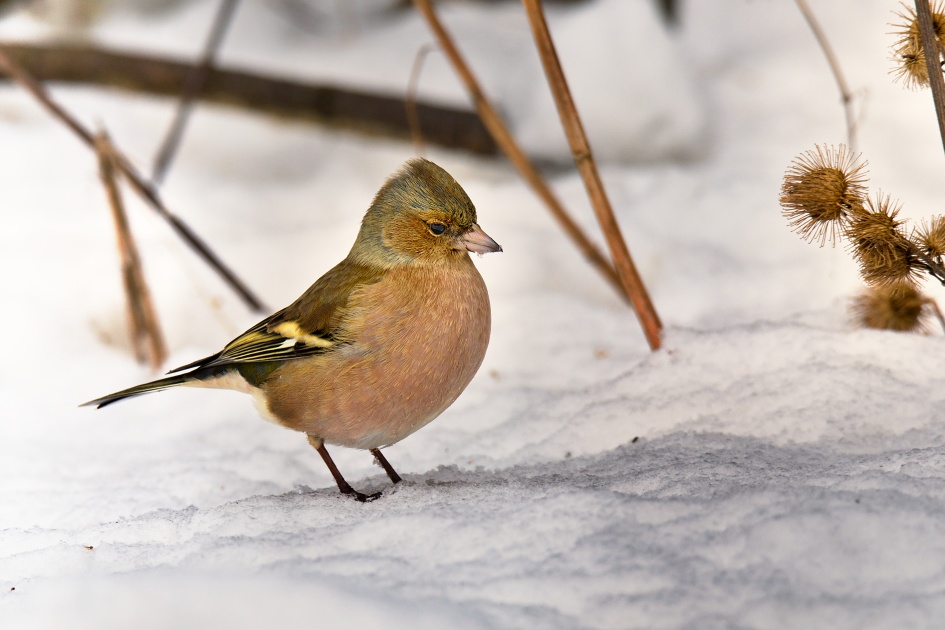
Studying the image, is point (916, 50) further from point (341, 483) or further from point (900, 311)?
point (341, 483)

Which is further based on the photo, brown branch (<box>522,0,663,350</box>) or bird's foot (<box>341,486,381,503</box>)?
brown branch (<box>522,0,663,350</box>)

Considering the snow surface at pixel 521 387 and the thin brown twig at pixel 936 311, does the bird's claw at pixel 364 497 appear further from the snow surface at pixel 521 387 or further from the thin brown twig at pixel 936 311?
the thin brown twig at pixel 936 311

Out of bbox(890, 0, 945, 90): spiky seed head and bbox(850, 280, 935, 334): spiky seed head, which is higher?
bbox(890, 0, 945, 90): spiky seed head

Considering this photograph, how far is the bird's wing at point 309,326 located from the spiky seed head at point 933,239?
1177 mm

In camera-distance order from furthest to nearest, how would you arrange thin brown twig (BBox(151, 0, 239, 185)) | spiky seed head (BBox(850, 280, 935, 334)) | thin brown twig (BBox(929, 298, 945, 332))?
thin brown twig (BBox(151, 0, 239, 185))
spiky seed head (BBox(850, 280, 935, 334))
thin brown twig (BBox(929, 298, 945, 332))

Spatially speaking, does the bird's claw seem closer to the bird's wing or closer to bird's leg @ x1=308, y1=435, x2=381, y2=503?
bird's leg @ x1=308, y1=435, x2=381, y2=503

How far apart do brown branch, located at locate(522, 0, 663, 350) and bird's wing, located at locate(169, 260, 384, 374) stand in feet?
2.32

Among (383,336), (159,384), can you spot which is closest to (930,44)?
(383,336)

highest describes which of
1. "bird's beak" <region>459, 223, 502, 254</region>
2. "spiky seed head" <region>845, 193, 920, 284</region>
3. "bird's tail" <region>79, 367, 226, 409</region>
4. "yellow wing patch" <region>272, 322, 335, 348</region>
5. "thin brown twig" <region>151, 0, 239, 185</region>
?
"thin brown twig" <region>151, 0, 239, 185</region>

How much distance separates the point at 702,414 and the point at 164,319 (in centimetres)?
229

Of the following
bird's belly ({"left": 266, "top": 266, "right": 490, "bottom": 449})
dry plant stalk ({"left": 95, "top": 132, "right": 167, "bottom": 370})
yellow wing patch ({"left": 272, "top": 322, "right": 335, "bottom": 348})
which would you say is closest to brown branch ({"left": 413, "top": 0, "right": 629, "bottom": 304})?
bird's belly ({"left": 266, "top": 266, "right": 490, "bottom": 449})

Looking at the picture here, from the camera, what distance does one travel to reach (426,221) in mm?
2117

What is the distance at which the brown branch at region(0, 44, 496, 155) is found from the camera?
414 centimetres

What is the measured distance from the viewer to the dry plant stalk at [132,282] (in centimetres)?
316
